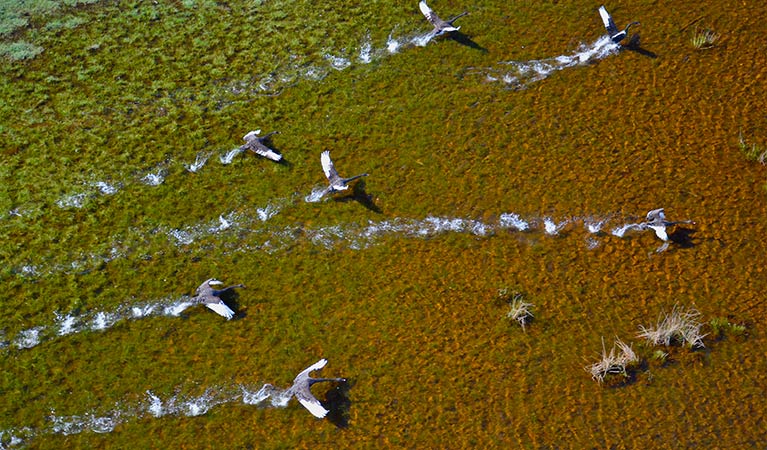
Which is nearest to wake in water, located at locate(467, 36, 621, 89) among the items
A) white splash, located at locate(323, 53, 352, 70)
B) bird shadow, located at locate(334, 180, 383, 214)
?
white splash, located at locate(323, 53, 352, 70)

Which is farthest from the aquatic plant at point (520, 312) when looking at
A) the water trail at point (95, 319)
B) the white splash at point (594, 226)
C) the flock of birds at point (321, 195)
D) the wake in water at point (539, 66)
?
the water trail at point (95, 319)

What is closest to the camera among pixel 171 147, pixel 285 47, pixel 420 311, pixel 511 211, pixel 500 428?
pixel 500 428

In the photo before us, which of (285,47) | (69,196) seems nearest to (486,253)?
(285,47)

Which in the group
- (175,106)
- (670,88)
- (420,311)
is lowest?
(420,311)

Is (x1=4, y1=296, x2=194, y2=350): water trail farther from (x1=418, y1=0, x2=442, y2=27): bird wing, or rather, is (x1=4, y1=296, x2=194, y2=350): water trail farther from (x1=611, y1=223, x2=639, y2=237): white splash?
(x1=418, y1=0, x2=442, y2=27): bird wing

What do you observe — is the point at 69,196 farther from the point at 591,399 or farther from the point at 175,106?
the point at 591,399

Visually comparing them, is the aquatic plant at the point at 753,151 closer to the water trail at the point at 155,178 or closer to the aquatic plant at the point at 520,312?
the aquatic plant at the point at 520,312

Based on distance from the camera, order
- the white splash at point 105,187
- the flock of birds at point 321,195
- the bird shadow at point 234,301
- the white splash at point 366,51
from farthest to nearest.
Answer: the white splash at point 366,51, the white splash at point 105,187, the bird shadow at point 234,301, the flock of birds at point 321,195

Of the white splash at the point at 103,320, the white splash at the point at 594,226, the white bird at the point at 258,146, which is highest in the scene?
the white bird at the point at 258,146
